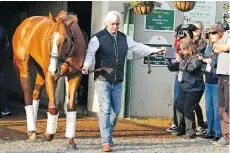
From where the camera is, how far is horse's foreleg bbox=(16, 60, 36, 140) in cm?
766

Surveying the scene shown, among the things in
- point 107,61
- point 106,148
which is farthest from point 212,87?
point 106,148

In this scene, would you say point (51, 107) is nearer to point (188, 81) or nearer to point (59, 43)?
point (59, 43)

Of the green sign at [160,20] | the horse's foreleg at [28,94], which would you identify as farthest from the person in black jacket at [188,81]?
the horse's foreleg at [28,94]

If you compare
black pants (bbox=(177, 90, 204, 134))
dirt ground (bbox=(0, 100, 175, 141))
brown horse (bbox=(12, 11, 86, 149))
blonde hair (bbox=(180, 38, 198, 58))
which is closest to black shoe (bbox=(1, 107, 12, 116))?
dirt ground (bbox=(0, 100, 175, 141))

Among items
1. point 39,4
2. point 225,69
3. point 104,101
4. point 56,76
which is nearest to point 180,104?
point 225,69

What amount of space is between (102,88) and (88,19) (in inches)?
206

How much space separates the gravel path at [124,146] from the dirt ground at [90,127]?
1.30ft

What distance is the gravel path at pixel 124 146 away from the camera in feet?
22.9

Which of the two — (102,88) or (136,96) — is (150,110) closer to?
(136,96)

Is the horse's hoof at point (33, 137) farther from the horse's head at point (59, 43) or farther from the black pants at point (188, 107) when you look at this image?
A: the black pants at point (188, 107)

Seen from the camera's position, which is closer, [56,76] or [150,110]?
[56,76]

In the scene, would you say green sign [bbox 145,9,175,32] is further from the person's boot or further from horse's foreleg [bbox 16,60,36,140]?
the person's boot

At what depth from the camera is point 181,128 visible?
338 inches

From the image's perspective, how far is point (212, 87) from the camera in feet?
26.7
